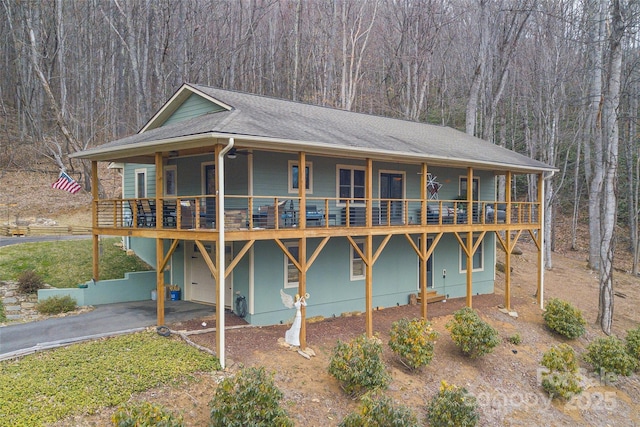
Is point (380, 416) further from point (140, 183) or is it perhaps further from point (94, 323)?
point (140, 183)

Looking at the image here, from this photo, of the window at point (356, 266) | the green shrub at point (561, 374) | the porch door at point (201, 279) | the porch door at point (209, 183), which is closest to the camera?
the green shrub at point (561, 374)

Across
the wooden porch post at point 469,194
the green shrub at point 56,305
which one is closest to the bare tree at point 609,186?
the wooden porch post at point 469,194

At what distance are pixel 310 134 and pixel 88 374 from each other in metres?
7.39

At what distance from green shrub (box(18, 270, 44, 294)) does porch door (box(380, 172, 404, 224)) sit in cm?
1155

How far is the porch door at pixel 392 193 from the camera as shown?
50.0ft

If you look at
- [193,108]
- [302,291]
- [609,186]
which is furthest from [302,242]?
[609,186]

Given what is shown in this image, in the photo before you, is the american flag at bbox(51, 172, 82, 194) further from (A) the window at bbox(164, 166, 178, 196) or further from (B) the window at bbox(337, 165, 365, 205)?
(B) the window at bbox(337, 165, 365, 205)

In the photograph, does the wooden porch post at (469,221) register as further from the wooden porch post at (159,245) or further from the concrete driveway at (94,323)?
the wooden porch post at (159,245)

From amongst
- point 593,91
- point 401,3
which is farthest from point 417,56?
point 593,91

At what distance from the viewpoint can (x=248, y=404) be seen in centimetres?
708

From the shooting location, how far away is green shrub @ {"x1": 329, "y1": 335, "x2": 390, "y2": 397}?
29.3ft

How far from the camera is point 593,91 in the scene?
60.7 feet

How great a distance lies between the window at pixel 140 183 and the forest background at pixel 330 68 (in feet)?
27.0

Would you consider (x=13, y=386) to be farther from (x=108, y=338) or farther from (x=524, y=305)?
(x=524, y=305)
